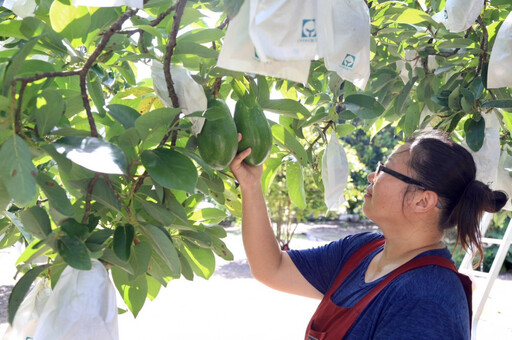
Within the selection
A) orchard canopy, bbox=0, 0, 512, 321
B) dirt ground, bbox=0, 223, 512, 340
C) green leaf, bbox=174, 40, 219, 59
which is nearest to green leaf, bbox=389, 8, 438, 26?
orchard canopy, bbox=0, 0, 512, 321

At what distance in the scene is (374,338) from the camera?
1133 millimetres

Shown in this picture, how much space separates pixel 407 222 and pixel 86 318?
2.59 feet

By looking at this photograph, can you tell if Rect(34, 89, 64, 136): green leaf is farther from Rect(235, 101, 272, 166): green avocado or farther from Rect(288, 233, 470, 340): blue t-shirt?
Rect(288, 233, 470, 340): blue t-shirt

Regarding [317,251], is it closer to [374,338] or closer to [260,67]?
[374,338]

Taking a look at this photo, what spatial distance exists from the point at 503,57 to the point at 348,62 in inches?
20.2

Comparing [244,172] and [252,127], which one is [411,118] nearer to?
[244,172]

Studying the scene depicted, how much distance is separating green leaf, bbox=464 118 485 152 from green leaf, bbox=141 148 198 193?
861mm

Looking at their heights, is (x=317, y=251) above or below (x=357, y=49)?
below

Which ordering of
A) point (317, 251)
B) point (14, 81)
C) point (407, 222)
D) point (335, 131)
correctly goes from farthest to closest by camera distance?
point (317, 251)
point (335, 131)
point (407, 222)
point (14, 81)

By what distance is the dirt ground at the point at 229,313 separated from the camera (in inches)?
203

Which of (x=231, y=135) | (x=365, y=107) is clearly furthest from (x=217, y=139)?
(x=365, y=107)

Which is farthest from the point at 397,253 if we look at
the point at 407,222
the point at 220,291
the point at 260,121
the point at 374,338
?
the point at 220,291

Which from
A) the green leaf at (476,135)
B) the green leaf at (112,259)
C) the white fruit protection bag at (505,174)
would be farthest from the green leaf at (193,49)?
the white fruit protection bag at (505,174)

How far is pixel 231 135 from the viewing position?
100cm
